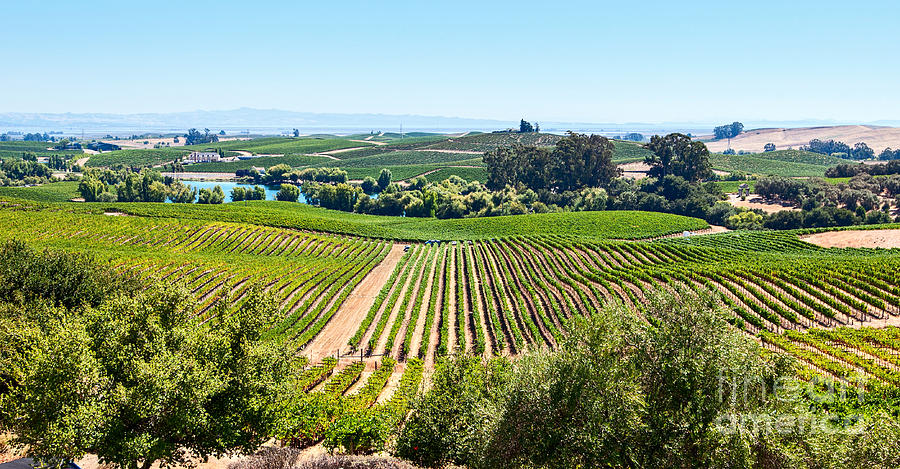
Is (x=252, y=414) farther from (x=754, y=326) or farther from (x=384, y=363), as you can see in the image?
(x=754, y=326)

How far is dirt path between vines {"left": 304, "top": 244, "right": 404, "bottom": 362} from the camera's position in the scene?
147 ft

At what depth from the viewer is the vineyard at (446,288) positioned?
112 ft

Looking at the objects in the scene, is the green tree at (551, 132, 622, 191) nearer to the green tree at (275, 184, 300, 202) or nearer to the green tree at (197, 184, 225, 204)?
the green tree at (275, 184, 300, 202)

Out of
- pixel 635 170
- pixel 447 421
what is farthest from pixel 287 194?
pixel 447 421

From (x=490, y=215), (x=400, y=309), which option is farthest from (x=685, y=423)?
(x=490, y=215)

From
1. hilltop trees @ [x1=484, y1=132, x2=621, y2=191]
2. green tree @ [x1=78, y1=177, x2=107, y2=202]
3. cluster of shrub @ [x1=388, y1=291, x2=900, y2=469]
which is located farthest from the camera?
hilltop trees @ [x1=484, y1=132, x2=621, y2=191]

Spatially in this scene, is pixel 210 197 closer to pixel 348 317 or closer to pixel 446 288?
pixel 446 288

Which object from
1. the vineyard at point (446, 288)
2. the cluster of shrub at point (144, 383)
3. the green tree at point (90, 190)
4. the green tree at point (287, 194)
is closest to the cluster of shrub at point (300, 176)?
the green tree at point (287, 194)

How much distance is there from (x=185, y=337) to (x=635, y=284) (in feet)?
147

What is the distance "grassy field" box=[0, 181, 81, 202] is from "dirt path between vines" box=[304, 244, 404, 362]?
10935cm

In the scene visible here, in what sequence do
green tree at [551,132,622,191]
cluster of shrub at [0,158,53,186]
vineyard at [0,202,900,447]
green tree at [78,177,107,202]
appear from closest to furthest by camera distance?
vineyard at [0,202,900,447]
green tree at [78,177,107,202]
green tree at [551,132,622,191]
cluster of shrub at [0,158,53,186]

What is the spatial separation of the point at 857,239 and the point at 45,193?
181 m

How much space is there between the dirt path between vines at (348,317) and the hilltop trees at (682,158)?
97.4 meters

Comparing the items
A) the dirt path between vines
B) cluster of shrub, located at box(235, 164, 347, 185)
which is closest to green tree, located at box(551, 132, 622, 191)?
cluster of shrub, located at box(235, 164, 347, 185)
